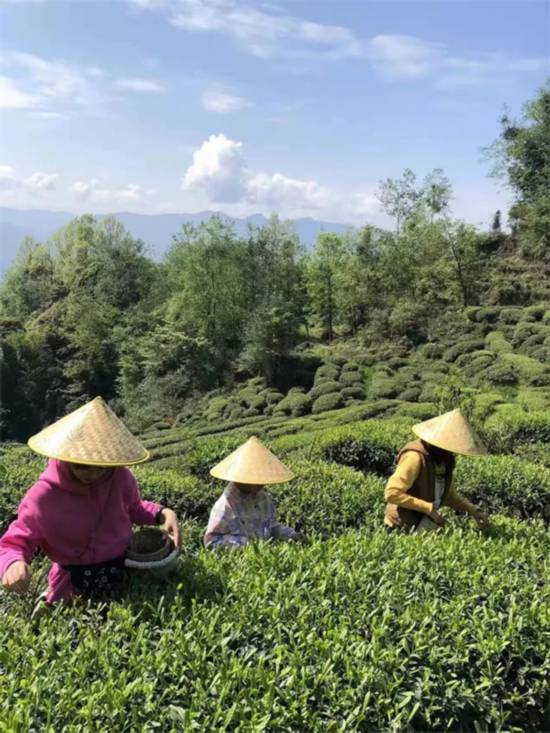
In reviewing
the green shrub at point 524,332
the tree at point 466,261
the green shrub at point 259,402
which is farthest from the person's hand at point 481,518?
the tree at point 466,261

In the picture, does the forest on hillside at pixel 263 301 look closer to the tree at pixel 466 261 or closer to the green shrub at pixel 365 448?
the tree at pixel 466 261

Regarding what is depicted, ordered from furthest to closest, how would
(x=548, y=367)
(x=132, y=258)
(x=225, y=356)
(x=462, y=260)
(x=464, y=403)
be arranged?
1. (x=132, y=258)
2. (x=225, y=356)
3. (x=462, y=260)
4. (x=548, y=367)
5. (x=464, y=403)

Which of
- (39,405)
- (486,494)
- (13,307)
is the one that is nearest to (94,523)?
(486,494)

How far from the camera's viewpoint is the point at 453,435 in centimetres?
425

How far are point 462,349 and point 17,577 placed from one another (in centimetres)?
2232

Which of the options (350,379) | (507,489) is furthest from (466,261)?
(507,489)

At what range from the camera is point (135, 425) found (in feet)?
97.5

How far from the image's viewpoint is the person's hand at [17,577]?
246cm

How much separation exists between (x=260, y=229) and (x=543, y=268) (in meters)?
15.7

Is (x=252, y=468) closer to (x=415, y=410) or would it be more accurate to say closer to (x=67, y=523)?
(x=67, y=523)

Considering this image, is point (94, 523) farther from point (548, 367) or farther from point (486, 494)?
point (548, 367)

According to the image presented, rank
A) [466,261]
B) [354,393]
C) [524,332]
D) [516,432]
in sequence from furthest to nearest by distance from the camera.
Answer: [466,261] < [354,393] < [524,332] < [516,432]

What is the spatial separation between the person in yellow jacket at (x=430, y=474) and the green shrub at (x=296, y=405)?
18682 mm

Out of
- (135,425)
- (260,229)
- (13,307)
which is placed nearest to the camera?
(135,425)
